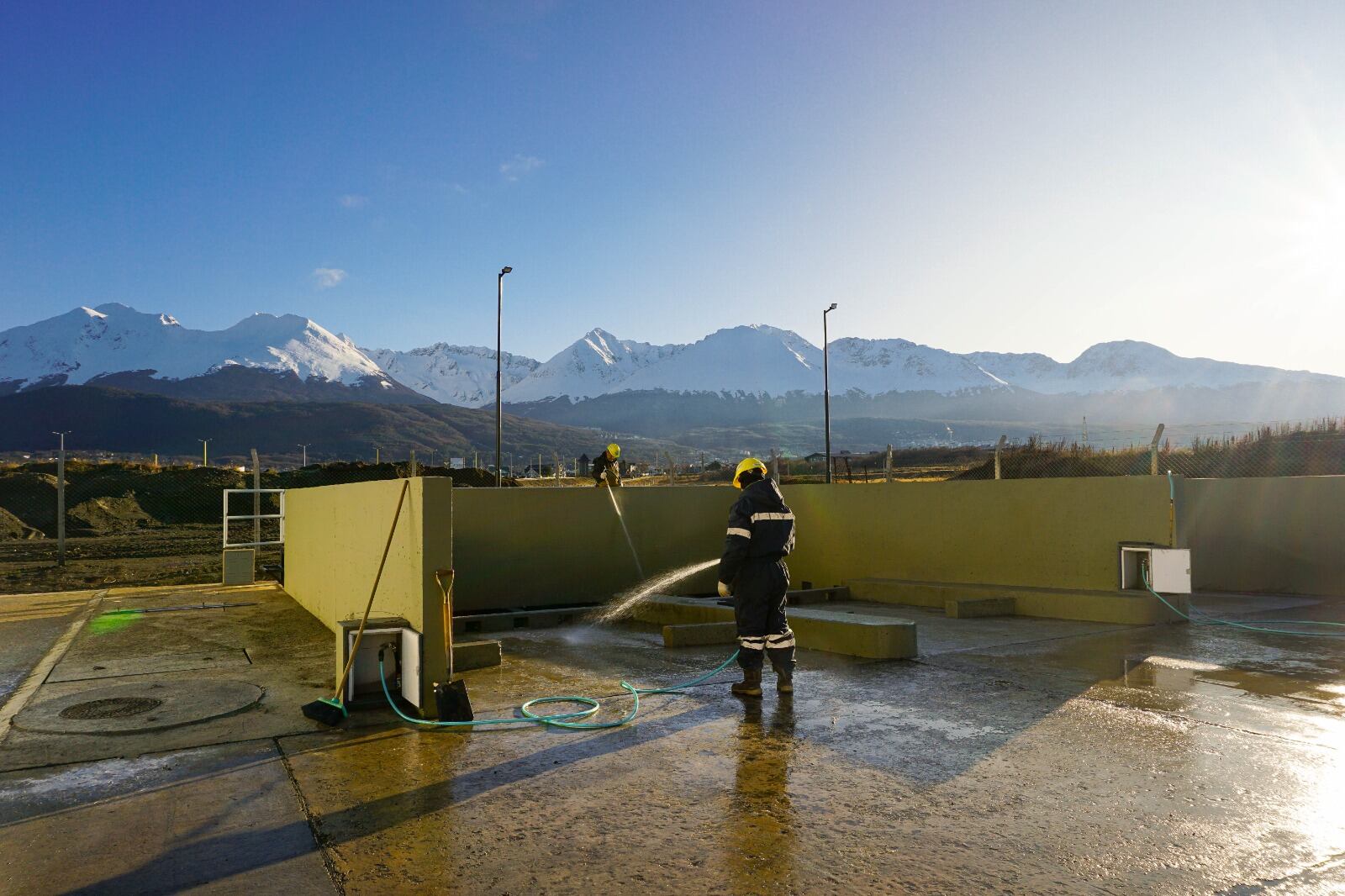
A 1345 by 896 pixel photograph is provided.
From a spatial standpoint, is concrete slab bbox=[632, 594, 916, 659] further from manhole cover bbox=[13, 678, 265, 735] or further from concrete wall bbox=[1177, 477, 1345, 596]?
concrete wall bbox=[1177, 477, 1345, 596]

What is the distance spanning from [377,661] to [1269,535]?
44.6 feet

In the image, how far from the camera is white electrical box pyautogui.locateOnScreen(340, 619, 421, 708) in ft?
20.6

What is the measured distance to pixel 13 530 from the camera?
3012 cm

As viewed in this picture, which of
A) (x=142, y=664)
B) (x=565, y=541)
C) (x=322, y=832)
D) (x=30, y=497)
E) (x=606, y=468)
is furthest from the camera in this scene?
(x=30, y=497)

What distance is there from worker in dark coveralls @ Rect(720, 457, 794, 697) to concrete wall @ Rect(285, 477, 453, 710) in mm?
2137

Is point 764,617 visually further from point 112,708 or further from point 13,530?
point 13,530

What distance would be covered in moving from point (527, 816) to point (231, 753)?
2.25 meters

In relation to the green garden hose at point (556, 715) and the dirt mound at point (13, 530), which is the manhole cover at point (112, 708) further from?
the dirt mound at point (13, 530)

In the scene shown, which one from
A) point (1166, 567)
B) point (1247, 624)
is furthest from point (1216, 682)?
point (1247, 624)

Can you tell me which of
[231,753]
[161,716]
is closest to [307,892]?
[231,753]

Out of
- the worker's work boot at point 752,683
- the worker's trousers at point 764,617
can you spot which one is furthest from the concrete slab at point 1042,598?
the worker's work boot at point 752,683

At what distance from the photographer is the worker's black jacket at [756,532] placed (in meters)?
6.66

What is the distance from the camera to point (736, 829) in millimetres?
3979

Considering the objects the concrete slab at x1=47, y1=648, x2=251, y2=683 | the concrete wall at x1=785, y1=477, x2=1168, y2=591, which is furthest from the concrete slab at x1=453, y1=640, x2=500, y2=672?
the concrete wall at x1=785, y1=477, x2=1168, y2=591
